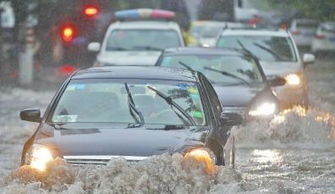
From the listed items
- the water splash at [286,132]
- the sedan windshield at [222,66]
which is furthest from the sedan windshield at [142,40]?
the water splash at [286,132]

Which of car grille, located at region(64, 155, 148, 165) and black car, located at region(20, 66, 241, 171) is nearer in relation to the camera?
car grille, located at region(64, 155, 148, 165)

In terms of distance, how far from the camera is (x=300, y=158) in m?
12.5

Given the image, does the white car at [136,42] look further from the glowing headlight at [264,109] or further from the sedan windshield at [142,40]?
the glowing headlight at [264,109]

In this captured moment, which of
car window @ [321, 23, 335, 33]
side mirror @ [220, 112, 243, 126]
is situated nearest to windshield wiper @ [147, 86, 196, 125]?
side mirror @ [220, 112, 243, 126]

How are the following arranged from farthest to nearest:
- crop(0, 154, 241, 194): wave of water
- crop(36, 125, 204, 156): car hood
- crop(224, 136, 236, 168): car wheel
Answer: crop(224, 136, 236, 168): car wheel → crop(36, 125, 204, 156): car hood → crop(0, 154, 241, 194): wave of water

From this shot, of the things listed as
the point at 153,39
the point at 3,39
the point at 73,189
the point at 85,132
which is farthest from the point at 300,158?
the point at 3,39

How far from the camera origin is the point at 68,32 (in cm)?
2664

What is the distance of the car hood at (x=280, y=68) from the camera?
55.3 ft

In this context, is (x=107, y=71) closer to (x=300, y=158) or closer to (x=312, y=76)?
(x=300, y=158)

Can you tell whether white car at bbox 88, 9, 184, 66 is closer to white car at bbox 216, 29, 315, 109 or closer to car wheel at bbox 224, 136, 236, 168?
white car at bbox 216, 29, 315, 109

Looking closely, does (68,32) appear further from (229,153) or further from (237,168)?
(229,153)

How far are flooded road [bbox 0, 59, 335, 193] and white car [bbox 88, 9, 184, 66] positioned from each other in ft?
6.56

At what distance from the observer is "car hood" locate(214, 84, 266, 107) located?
515 inches

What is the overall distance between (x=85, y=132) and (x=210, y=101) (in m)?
1.62
